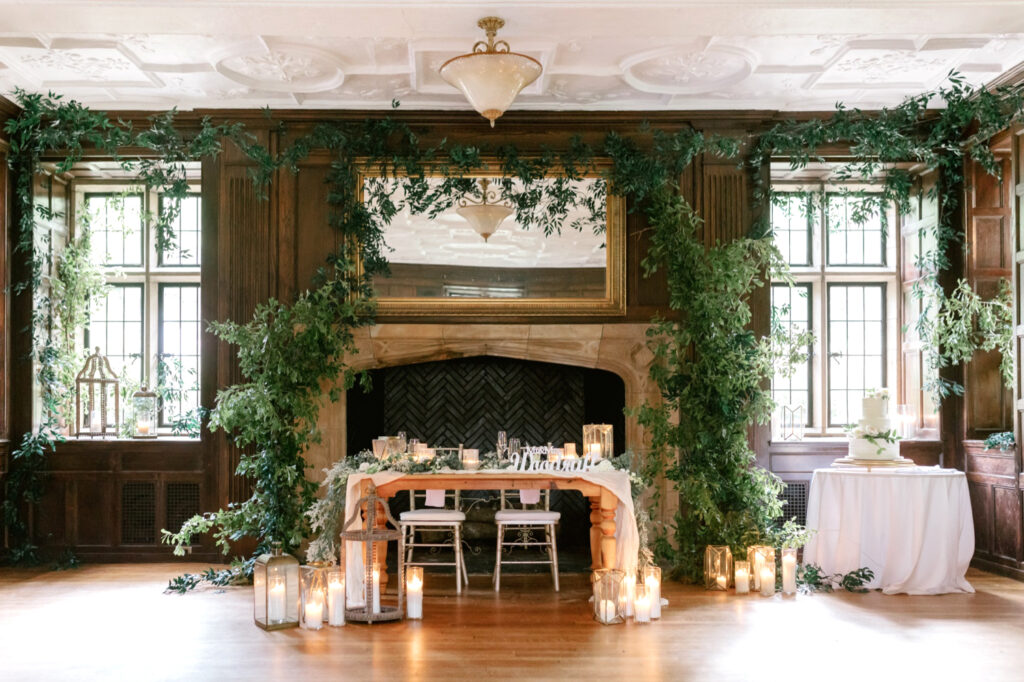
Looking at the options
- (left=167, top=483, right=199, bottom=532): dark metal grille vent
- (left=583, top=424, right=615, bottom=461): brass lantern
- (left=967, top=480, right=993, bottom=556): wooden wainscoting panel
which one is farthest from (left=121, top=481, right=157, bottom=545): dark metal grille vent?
(left=967, top=480, right=993, bottom=556): wooden wainscoting panel

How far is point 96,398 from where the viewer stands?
8195 millimetres

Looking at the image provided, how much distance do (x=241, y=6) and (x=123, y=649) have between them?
127 inches

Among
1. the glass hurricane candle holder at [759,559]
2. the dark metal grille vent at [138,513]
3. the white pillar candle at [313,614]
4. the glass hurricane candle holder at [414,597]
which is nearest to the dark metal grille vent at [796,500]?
the glass hurricane candle holder at [759,559]

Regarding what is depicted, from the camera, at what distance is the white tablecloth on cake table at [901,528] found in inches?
246

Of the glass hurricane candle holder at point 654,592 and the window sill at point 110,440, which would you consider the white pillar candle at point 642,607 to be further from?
the window sill at point 110,440

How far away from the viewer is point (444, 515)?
650 cm

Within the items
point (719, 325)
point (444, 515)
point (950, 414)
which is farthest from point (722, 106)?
point (444, 515)

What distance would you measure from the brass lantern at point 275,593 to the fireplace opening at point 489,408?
2.64 m

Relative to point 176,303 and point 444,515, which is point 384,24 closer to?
point 444,515

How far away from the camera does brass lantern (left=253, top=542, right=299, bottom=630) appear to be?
5355 mm

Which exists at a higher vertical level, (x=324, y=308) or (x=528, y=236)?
(x=528, y=236)

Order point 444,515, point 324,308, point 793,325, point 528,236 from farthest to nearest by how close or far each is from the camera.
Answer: point 793,325, point 528,236, point 324,308, point 444,515

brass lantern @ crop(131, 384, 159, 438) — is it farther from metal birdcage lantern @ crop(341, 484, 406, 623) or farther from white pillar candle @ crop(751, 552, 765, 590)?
white pillar candle @ crop(751, 552, 765, 590)

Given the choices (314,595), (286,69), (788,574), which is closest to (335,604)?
(314,595)
